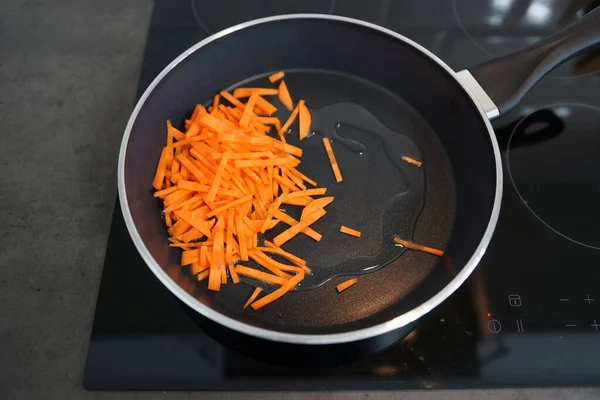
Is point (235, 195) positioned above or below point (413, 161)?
below

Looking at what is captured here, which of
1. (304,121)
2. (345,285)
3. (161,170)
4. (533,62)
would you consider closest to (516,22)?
(533,62)

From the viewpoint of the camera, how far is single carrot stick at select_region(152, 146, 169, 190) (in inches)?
40.4

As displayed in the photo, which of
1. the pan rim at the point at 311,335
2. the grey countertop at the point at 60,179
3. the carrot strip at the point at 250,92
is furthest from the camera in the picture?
the carrot strip at the point at 250,92

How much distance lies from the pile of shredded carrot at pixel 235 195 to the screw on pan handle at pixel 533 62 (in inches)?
14.3

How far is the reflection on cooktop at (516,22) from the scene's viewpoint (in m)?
1.22

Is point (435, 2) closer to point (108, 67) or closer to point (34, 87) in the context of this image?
point (108, 67)

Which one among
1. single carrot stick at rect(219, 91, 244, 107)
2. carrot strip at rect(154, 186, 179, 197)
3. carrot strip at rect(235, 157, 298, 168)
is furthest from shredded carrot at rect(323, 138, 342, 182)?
carrot strip at rect(154, 186, 179, 197)

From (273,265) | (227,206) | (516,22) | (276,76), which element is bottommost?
(273,265)

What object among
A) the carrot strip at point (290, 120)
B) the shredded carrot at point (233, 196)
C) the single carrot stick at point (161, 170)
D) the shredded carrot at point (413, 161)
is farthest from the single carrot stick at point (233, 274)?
the shredded carrot at point (413, 161)

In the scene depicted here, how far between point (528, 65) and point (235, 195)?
0.64 meters

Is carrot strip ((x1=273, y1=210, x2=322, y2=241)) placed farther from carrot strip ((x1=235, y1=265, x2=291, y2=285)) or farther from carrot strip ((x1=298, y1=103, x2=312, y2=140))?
carrot strip ((x1=298, y1=103, x2=312, y2=140))

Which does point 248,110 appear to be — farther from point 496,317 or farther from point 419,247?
point 496,317

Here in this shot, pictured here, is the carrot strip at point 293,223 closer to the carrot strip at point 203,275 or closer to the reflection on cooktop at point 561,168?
the carrot strip at point 203,275

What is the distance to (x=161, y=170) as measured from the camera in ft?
3.42
